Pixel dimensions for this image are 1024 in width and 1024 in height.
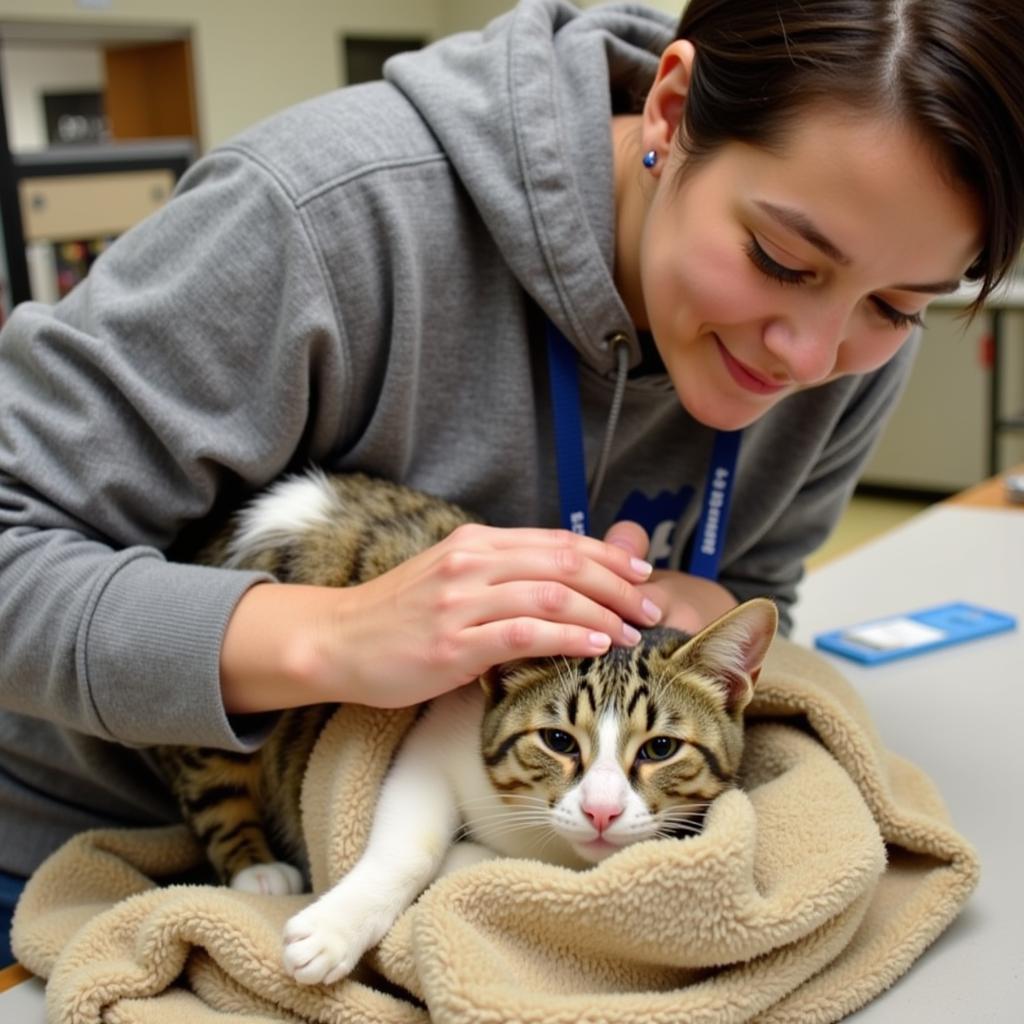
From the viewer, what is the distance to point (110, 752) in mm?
1134

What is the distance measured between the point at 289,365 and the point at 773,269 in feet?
1.34

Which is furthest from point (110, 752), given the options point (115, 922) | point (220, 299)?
point (220, 299)

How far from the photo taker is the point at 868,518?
4738 mm

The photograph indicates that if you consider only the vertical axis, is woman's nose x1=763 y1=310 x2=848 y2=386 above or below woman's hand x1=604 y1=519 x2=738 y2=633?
above

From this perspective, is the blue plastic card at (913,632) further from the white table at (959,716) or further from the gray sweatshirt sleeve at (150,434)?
the gray sweatshirt sleeve at (150,434)

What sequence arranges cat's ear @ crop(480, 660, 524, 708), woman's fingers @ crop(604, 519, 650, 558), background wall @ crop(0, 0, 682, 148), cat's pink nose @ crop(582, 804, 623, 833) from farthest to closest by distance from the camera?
background wall @ crop(0, 0, 682, 148) < woman's fingers @ crop(604, 519, 650, 558) < cat's ear @ crop(480, 660, 524, 708) < cat's pink nose @ crop(582, 804, 623, 833)

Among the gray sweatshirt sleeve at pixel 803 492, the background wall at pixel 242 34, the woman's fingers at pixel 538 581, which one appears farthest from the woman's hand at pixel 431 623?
the background wall at pixel 242 34

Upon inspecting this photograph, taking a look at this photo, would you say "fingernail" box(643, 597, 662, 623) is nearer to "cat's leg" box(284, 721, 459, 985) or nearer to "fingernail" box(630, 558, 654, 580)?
"fingernail" box(630, 558, 654, 580)

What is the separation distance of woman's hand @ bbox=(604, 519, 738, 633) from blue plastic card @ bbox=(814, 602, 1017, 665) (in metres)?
0.35

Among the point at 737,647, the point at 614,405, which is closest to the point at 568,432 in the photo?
the point at 614,405

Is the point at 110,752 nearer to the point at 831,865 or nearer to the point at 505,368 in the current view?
the point at 505,368

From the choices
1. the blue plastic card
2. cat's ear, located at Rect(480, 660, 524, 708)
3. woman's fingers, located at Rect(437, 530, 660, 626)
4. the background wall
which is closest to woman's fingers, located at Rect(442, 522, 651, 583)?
woman's fingers, located at Rect(437, 530, 660, 626)

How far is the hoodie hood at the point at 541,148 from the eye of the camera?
1084mm

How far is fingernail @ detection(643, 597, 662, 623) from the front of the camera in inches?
38.1
